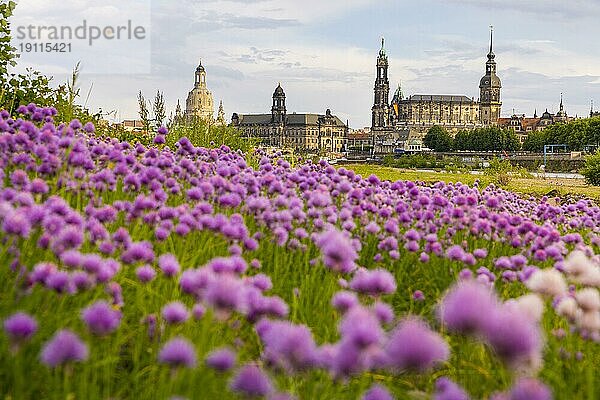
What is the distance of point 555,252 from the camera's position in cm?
347

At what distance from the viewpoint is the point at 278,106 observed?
518 ft

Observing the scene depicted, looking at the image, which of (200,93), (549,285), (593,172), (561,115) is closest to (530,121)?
(561,115)

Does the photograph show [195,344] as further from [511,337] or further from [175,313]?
[511,337]

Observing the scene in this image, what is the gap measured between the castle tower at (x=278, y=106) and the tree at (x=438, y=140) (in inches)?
1617

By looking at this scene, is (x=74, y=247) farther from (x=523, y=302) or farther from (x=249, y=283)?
(x=523, y=302)

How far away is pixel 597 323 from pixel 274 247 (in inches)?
88.3

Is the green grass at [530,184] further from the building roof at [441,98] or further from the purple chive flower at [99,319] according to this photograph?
the building roof at [441,98]

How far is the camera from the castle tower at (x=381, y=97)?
15238 centimetres

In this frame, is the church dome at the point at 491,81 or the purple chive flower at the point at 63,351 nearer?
the purple chive flower at the point at 63,351

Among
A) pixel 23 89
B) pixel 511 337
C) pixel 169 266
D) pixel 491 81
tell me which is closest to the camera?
pixel 511 337

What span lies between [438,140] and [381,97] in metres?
32.6

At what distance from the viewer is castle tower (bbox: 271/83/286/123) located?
157m

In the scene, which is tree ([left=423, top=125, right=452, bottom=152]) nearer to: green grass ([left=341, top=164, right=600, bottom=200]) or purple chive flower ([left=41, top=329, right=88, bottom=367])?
green grass ([left=341, top=164, right=600, bottom=200])

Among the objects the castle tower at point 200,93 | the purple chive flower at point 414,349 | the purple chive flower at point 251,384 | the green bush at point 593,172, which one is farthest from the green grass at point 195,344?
the castle tower at point 200,93
